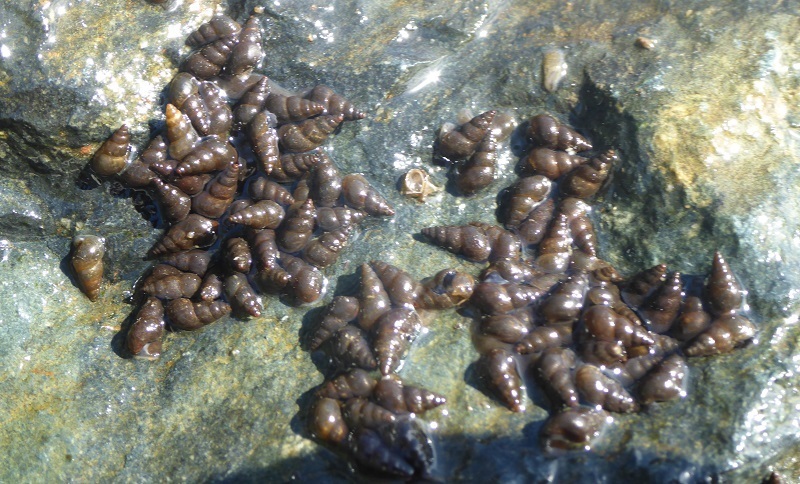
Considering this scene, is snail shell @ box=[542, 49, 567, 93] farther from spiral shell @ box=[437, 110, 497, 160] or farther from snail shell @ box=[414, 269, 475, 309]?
snail shell @ box=[414, 269, 475, 309]

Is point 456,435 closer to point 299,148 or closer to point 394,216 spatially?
point 394,216

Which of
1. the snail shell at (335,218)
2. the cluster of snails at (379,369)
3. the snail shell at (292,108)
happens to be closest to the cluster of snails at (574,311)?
the cluster of snails at (379,369)

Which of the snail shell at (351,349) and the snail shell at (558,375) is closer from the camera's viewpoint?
the snail shell at (558,375)

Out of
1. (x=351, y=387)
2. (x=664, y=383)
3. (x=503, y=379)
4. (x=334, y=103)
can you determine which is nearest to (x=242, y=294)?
(x=351, y=387)

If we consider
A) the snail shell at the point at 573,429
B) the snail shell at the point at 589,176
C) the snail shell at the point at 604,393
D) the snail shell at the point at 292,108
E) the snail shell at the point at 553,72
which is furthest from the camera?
the snail shell at the point at 553,72

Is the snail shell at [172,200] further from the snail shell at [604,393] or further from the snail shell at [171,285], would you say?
the snail shell at [604,393]

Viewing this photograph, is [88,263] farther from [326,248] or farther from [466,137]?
[466,137]

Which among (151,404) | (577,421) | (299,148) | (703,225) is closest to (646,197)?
(703,225)
